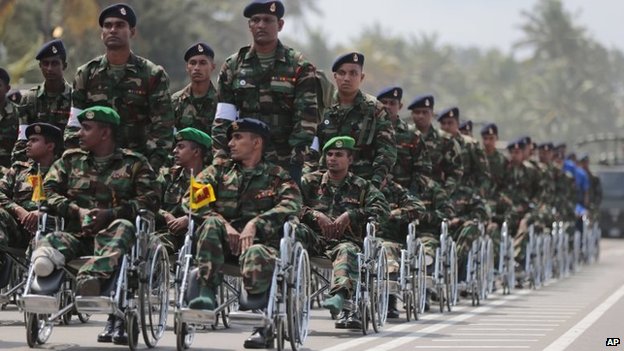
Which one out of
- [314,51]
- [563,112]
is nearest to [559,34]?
[563,112]

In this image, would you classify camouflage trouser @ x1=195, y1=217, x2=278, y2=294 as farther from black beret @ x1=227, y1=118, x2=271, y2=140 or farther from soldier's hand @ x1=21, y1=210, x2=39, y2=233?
soldier's hand @ x1=21, y1=210, x2=39, y2=233

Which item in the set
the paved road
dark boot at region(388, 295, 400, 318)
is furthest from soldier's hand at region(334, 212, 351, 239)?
dark boot at region(388, 295, 400, 318)

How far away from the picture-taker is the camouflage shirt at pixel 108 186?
12.4m

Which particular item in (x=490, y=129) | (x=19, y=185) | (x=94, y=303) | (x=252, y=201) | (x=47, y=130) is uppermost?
(x=490, y=129)

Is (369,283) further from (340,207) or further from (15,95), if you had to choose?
(15,95)

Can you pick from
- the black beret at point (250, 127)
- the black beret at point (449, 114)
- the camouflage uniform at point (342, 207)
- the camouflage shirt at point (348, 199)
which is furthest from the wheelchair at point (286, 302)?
the black beret at point (449, 114)

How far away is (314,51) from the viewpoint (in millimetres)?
108500

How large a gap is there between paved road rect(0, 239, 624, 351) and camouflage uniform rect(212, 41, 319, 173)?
1640 millimetres

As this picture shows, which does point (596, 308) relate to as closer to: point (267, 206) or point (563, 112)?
point (267, 206)

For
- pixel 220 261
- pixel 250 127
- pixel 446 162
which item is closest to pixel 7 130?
pixel 250 127

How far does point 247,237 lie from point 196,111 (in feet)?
16.0

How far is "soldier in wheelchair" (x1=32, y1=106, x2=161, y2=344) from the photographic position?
12.2 m

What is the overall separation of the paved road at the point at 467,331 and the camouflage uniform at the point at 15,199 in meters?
0.79

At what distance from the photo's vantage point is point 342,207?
14836mm
